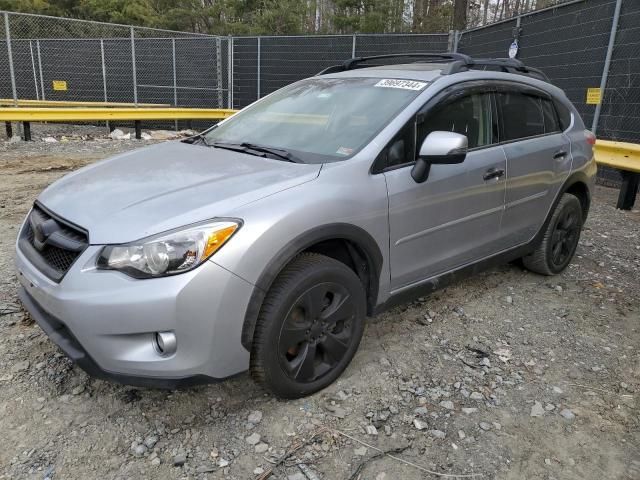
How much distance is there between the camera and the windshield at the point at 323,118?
9.82ft

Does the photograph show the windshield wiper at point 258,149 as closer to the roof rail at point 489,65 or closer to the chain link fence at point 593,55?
the roof rail at point 489,65

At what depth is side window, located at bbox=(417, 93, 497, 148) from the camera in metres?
3.17

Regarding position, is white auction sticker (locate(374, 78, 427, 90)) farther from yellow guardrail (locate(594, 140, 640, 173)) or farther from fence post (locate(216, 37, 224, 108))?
fence post (locate(216, 37, 224, 108))

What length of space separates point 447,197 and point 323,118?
2.95ft

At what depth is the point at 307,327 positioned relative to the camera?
2553mm

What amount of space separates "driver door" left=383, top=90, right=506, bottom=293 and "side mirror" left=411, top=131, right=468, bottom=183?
144 mm

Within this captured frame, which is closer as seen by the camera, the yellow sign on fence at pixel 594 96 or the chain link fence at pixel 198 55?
the yellow sign on fence at pixel 594 96

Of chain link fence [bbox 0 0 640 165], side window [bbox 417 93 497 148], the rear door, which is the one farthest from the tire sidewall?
chain link fence [bbox 0 0 640 165]

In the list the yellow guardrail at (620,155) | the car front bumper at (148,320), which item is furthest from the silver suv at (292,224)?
the yellow guardrail at (620,155)

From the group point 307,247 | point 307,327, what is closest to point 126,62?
point 307,247

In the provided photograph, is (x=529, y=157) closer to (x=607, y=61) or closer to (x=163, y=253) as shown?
(x=163, y=253)

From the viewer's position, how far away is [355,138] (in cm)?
298

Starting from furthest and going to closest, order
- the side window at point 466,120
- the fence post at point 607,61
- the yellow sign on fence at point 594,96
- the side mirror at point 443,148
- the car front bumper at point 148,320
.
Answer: the yellow sign on fence at point 594,96 < the fence post at point 607,61 < the side window at point 466,120 < the side mirror at point 443,148 < the car front bumper at point 148,320

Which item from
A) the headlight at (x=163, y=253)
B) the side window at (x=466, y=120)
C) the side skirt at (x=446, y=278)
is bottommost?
the side skirt at (x=446, y=278)
